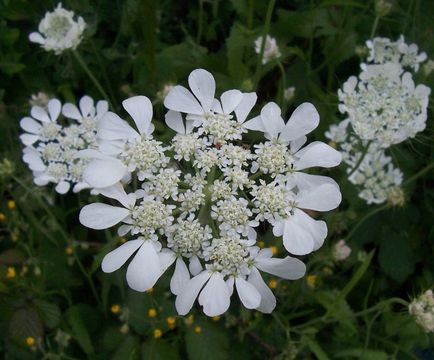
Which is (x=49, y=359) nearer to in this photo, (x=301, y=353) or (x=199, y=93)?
(x=301, y=353)

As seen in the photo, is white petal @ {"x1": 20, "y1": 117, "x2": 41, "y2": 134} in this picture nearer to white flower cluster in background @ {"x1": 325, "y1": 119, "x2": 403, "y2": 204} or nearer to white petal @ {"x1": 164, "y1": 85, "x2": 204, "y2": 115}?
white petal @ {"x1": 164, "y1": 85, "x2": 204, "y2": 115}

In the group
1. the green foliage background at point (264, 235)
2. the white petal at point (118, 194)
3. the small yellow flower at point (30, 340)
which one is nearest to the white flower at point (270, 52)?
the green foliage background at point (264, 235)

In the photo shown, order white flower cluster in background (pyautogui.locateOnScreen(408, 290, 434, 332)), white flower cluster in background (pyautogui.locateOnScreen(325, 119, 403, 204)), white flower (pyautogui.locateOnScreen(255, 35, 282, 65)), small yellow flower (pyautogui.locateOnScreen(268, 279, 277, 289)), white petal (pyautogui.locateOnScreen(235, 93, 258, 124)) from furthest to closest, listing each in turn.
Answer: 1. white flower cluster in background (pyautogui.locateOnScreen(325, 119, 403, 204))
2. white flower (pyautogui.locateOnScreen(255, 35, 282, 65))
3. small yellow flower (pyautogui.locateOnScreen(268, 279, 277, 289))
4. white flower cluster in background (pyautogui.locateOnScreen(408, 290, 434, 332))
5. white petal (pyautogui.locateOnScreen(235, 93, 258, 124))

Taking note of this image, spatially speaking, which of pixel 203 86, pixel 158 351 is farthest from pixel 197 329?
pixel 203 86

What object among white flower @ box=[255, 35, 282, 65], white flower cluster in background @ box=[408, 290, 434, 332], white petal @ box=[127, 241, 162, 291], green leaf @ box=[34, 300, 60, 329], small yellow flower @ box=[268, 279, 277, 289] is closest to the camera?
white petal @ box=[127, 241, 162, 291]

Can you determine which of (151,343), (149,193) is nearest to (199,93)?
(149,193)

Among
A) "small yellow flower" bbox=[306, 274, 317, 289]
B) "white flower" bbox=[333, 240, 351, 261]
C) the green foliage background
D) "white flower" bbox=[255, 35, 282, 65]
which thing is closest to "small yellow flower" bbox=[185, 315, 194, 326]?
the green foliage background

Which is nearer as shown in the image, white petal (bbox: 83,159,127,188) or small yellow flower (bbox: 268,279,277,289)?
white petal (bbox: 83,159,127,188)

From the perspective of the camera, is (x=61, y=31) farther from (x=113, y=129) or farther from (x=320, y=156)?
(x=320, y=156)
